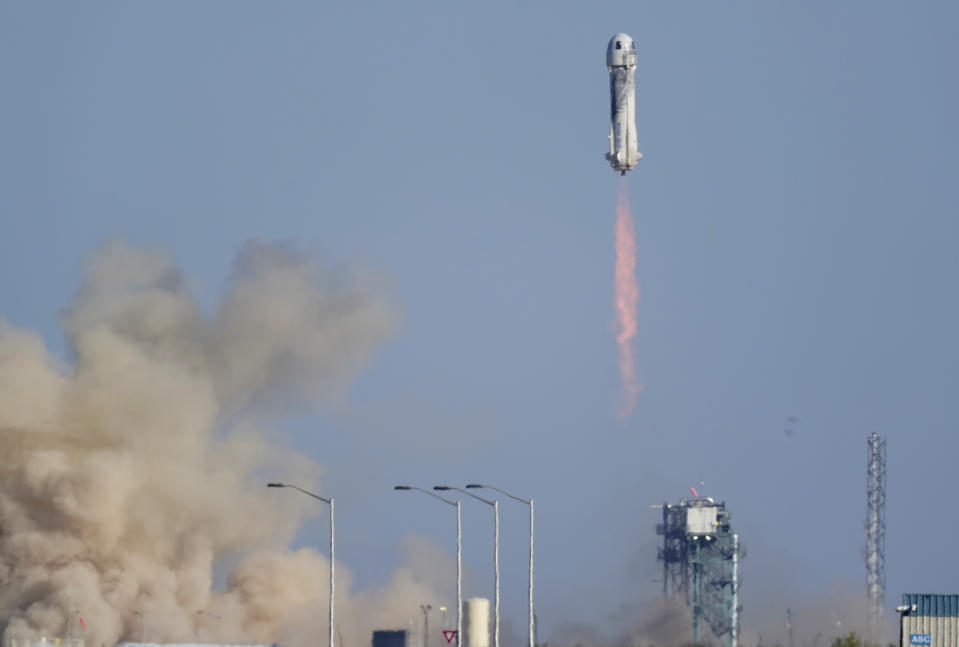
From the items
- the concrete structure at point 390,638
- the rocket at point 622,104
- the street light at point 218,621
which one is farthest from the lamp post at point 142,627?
the rocket at point 622,104

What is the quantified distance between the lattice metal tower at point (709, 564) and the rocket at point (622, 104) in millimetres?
55368

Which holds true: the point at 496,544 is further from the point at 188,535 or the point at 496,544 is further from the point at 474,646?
the point at 188,535

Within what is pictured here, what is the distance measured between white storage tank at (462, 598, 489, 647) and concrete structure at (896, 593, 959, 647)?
108ft

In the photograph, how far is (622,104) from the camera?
14488 centimetres

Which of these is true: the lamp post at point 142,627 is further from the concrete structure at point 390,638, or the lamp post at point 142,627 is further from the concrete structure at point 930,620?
the concrete structure at point 930,620

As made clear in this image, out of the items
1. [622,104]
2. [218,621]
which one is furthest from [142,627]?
[622,104]

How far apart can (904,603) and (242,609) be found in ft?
162

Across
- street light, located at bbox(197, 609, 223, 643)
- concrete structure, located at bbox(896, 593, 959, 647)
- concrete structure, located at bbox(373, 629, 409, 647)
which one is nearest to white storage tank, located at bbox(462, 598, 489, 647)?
concrete structure, located at bbox(373, 629, 409, 647)

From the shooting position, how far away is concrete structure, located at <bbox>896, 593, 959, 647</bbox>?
126562mm

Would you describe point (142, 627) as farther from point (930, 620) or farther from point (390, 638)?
point (930, 620)

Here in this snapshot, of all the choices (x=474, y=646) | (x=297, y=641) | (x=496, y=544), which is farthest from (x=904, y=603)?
(x=297, y=641)

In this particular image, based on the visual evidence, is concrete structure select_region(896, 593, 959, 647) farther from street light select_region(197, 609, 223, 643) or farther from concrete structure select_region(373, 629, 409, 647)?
street light select_region(197, 609, 223, 643)

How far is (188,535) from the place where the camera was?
514 ft

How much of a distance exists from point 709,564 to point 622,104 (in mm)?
59799
